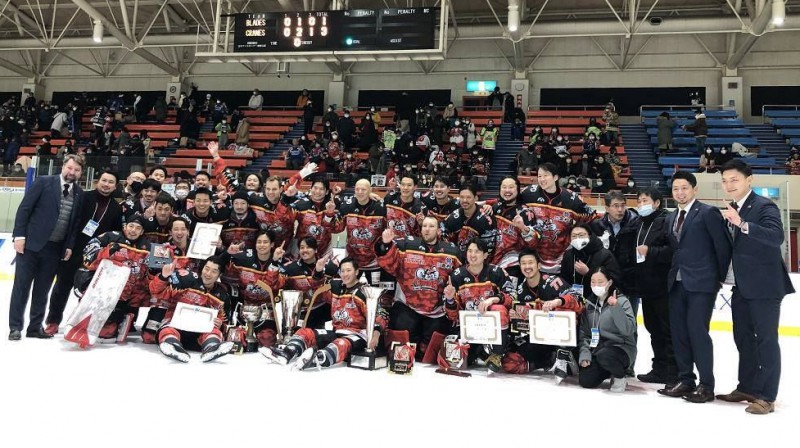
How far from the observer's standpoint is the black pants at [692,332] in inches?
156

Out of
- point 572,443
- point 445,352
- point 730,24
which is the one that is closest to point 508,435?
point 572,443

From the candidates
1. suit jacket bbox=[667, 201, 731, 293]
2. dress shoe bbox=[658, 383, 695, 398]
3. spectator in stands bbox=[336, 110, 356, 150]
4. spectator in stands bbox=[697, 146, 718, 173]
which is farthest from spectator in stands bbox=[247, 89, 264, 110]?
dress shoe bbox=[658, 383, 695, 398]

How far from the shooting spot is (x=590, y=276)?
4.73 m

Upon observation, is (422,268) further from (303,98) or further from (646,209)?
(303,98)

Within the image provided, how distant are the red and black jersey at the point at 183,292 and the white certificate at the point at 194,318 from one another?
0.17 m

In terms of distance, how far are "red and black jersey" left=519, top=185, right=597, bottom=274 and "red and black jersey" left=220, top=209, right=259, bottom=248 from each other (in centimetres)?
281

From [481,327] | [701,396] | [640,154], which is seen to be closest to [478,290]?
[481,327]

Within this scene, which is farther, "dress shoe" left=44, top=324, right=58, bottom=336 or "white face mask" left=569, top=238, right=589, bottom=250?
"dress shoe" left=44, top=324, right=58, bottom=336

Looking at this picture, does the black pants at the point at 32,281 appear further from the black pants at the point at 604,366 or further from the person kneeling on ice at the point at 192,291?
the black pants at the point at 604,366

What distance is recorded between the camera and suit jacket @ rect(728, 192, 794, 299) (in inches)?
145

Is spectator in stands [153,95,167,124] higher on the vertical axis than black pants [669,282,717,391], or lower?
higher

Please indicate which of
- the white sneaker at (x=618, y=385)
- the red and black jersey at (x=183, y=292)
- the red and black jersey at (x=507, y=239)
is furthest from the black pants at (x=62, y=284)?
the white sneaker at (x=618, y=385)

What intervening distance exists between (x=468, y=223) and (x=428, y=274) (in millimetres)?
676

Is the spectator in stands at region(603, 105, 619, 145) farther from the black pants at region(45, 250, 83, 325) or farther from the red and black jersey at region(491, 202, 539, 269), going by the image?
the black pants at region(45, 250, 83, 325)
